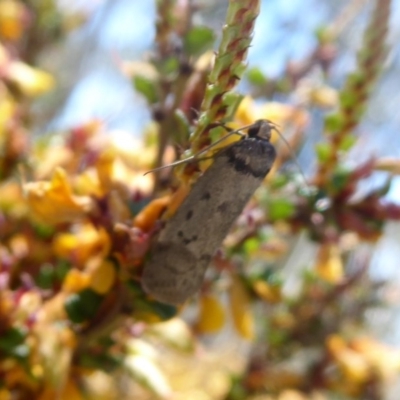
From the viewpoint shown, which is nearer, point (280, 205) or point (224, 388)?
point (280, 205)

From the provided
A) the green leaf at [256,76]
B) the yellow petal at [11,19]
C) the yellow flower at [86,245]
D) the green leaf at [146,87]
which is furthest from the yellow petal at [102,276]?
the yellow petal at [11,19]

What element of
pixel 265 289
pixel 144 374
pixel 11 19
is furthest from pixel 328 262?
pixel 11 19

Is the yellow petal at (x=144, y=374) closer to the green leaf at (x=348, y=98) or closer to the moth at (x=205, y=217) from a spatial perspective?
the moth at (x=205, y=217)

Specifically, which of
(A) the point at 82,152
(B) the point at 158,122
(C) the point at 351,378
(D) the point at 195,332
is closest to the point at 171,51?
(B) the point at 158,122

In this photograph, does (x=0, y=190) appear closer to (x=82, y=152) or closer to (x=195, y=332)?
(x=82, y=152)

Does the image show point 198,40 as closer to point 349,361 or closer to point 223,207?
point 223,207

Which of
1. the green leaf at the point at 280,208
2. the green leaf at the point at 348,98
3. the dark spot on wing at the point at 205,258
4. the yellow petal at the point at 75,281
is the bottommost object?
the dark spot on wing at the point at 205,258

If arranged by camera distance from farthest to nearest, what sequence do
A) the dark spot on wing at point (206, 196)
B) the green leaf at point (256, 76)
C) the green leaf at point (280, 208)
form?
the green leaf at point (256, 76) → the green leaf at point (280, 208) → the dark spot on wing at point (206, 196)
